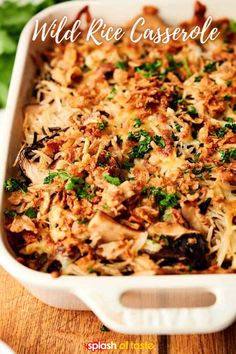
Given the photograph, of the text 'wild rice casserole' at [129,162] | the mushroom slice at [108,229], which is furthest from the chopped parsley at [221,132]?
the mushroom slice at [108,229]

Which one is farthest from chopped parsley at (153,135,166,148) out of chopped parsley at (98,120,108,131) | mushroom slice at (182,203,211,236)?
mushroom slice at (182,203,211,236)

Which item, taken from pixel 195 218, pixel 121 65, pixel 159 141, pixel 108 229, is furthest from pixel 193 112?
pixel 108 229

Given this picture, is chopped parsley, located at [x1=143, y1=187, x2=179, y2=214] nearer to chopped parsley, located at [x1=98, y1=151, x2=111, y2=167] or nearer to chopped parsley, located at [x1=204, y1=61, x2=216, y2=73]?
chopped parsley, located at [x1=98, y1=151, x2=111, y2=167]

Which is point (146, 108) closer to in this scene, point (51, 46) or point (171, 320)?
point (51, 46)

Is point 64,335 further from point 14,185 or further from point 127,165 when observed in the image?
point 127,165

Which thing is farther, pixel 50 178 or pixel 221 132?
pixel 221 132
